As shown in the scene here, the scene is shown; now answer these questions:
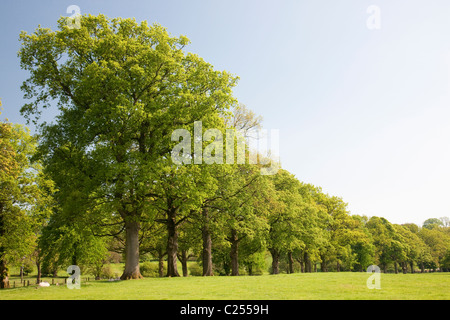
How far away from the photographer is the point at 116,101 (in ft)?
77.7

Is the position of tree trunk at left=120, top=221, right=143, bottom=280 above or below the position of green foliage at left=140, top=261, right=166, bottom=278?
above

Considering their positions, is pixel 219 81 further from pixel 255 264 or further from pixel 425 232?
pixel 425 232

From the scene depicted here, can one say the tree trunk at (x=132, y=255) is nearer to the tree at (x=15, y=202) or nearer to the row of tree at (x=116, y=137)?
the row of tree at (x=116, y=137)

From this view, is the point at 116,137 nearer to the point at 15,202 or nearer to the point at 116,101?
the point at 116,101

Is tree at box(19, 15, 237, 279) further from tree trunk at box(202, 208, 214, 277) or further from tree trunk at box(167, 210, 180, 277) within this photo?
tree trunk at box(202, 208, 214, 277)

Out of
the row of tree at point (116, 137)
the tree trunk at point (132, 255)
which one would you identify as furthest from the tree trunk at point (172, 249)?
the tree trunk at point (132, 255)

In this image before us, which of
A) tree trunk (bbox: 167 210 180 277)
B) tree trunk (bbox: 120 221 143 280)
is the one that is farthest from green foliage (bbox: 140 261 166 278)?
tree trunk (bbox: 120 221 143 280)

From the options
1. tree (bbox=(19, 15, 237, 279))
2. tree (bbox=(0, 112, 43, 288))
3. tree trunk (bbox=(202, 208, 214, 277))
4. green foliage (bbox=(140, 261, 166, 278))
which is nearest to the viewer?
tree (bbox=(19, 15, 237, 279))

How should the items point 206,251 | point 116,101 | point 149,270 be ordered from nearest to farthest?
point 116,101
point 206,251
point 149,270

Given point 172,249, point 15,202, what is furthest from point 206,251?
point 15,202

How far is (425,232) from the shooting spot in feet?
335

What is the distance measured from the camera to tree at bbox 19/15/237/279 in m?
23.7
